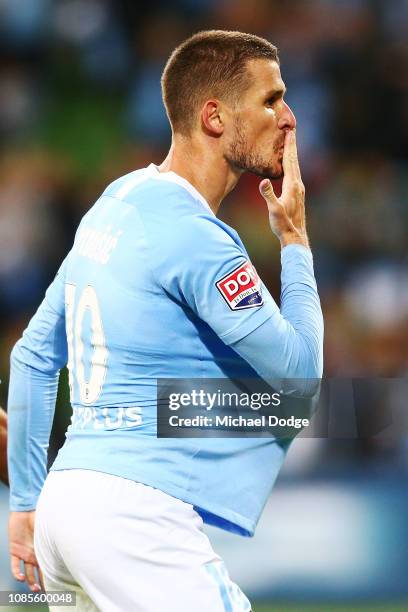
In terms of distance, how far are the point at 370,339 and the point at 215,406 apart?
3232 millimetres

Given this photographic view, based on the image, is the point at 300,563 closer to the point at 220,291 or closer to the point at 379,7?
the point at 220,291

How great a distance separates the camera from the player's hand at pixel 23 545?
2.49 meters

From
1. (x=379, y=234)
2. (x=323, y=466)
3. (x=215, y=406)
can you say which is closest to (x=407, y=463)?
(x=323, y=466)

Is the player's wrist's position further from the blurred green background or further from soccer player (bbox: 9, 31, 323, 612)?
the blurred green background

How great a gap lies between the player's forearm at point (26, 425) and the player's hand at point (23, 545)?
0.09 feet

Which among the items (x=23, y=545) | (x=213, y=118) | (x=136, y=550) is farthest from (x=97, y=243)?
(x=23, y=545)

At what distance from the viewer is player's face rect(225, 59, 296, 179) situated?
2379 millimetres

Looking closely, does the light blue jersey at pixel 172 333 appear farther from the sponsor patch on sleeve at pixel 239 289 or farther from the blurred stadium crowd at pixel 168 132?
the blurred stadium crowd at pixel 168 132

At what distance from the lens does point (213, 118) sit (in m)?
2.38

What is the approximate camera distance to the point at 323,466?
4.30 metres

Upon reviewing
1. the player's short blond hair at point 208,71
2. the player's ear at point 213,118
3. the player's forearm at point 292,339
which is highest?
the player's short blond hair at point 208,71

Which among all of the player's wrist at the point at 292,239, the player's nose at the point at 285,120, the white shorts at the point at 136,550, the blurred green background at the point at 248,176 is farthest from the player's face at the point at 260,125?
the blurred green background at the point at 248,176

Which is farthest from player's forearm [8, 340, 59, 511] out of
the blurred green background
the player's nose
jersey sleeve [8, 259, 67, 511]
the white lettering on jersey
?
the blurred green background

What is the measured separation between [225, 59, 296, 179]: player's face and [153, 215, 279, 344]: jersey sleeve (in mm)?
374
